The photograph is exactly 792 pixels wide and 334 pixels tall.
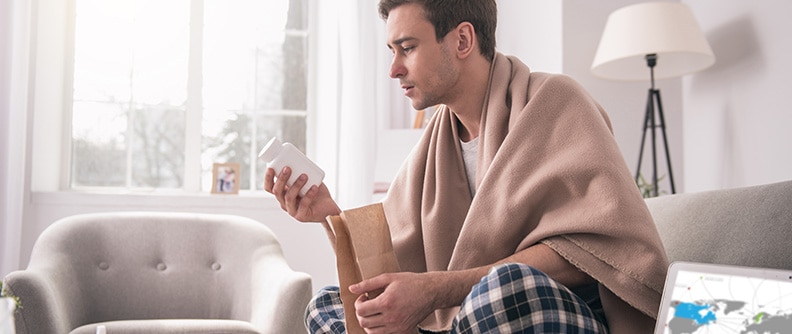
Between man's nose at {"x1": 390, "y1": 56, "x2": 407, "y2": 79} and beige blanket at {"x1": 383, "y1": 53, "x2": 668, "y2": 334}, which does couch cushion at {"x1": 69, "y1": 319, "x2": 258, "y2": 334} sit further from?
man's nose at {"x1": 390, "y1": 56, "x2": 407, "y2": 79}

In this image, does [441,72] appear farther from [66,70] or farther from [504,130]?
[66,70]

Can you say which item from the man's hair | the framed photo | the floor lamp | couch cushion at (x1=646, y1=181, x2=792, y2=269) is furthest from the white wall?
the framed photo

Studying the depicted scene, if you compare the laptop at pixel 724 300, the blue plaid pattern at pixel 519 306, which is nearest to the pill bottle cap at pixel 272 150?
the blue plaid pattern at pixel 519 306

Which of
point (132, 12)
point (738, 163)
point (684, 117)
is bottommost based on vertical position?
point (738, 163)

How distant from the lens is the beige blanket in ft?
4.23

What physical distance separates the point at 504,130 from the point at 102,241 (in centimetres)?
188

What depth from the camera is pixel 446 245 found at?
1.57 meters

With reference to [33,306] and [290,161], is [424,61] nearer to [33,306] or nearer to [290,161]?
[290,161]

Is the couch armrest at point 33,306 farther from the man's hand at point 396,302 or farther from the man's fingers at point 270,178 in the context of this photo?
the man's hand at point 396,302

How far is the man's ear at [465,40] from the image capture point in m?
1.68

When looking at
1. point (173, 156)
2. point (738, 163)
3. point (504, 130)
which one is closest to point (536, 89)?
point (504, 130)

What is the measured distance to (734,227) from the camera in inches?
52.6

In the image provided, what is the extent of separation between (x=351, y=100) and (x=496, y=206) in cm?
241

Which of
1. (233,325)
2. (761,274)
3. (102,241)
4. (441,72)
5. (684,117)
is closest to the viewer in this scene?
(761,274)
